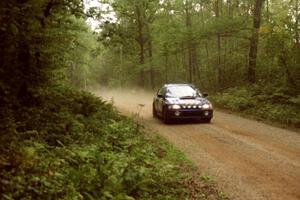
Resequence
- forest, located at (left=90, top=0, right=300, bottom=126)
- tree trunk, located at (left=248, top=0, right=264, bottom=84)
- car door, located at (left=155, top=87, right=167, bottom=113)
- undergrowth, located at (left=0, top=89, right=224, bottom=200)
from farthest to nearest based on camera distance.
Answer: tree trunk, located at (left=248, top=0, right=264, bottom=84)
forest, located at (left=90, top=0, right=300, bottom=126)
car door, located at (left=155, top=87, right=167, bottom=113)
undergrowth, located at (left=0, top=89, right=224, bottom=200)

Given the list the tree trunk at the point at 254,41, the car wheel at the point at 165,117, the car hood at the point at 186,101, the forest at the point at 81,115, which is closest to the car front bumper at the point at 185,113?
the car wheel at the point at 165,117

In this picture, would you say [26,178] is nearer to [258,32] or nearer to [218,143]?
[218,143]

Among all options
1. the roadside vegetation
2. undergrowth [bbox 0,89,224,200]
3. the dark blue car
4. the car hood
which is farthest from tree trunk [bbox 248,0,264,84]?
undergrowth [bbox 0,89,224,200]

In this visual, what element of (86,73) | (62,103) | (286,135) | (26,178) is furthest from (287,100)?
(86,73)

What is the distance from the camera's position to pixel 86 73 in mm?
90688

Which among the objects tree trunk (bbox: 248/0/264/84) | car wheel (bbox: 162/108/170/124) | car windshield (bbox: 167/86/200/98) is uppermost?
tree trunk (bbox: 248/0/264/84)

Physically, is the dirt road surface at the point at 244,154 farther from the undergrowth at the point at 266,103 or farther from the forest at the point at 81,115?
the undergrowth at the point at 266,103

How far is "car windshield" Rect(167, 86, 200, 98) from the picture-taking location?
1988 cm

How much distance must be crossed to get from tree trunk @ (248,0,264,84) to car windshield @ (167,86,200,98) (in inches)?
329

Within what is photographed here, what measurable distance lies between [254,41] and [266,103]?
218 inches

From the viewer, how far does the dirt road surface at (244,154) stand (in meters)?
9.10

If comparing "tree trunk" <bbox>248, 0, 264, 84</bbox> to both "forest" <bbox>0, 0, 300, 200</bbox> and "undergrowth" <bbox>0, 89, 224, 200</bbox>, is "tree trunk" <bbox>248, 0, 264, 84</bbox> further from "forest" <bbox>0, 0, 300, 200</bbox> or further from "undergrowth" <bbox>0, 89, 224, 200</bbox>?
"undergrowth" <bbox>0, 89, 224, 200</bbox>

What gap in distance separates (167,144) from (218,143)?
1.69 metres

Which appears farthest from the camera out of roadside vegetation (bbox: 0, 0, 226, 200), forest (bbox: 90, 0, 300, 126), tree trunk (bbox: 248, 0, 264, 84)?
tree trunk (bbox: 248, 0, 264, 84)
